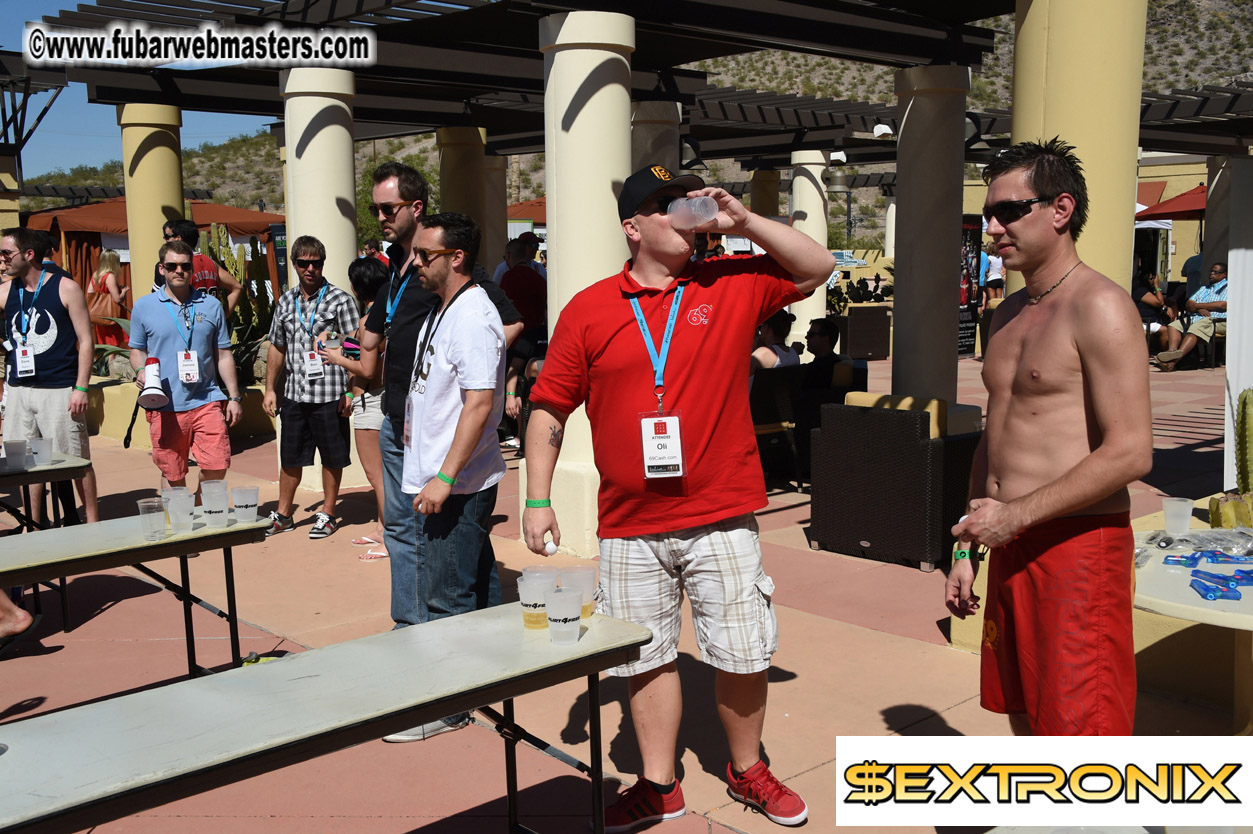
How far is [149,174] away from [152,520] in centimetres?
897

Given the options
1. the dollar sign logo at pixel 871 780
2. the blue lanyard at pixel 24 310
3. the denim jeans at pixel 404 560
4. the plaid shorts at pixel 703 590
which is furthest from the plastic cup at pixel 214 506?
the blue lanyard at pixel 24 310

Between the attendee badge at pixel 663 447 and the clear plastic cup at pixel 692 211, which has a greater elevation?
the clear plastic cup at pixel 692 211

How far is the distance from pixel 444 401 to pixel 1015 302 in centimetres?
206

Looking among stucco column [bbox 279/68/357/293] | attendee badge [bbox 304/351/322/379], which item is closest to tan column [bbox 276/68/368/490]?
stucco column [bbox 279/68/357/293]

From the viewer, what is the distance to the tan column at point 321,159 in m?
8.30

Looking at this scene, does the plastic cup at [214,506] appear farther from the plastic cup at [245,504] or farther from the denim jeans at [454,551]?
the denim jeans at [454,551]

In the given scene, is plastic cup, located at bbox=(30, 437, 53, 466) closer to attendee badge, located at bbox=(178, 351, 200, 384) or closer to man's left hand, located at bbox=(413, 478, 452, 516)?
attendee badge, located at bbox=(178, 351, 200, 384)

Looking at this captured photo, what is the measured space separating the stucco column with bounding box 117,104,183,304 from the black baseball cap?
1013 centimetres

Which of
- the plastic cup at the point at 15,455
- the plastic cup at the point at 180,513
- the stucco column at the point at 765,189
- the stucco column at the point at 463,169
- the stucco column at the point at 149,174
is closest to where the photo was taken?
the plastic cup at the point at 180,513

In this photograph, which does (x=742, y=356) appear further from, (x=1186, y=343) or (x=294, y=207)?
(x=1186, y=343)

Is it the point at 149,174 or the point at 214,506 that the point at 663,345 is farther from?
the point at 149,174

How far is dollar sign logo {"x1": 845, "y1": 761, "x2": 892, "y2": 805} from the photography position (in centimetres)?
252

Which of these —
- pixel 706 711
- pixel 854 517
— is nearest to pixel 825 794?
pixel 706 711

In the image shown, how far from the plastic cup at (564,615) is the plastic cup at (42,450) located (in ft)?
12.8
